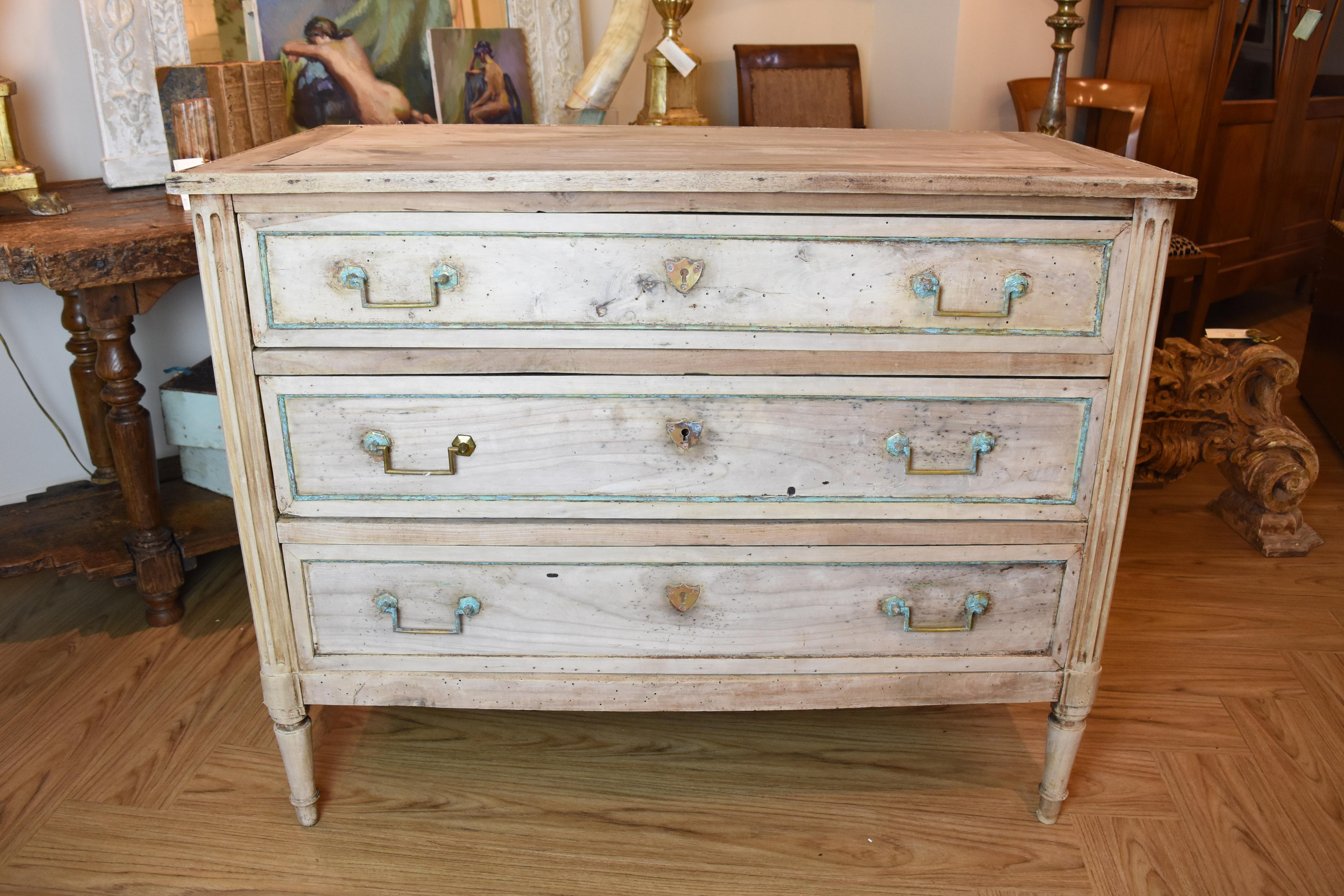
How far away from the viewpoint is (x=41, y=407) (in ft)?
7.58

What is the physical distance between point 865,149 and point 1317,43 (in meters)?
3.44

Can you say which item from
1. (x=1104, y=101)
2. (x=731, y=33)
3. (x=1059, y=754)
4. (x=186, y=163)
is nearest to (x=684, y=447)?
(x=1059, y=754)

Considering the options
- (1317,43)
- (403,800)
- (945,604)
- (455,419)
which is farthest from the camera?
(1317,43)

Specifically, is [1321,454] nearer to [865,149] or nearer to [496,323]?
[865,149]

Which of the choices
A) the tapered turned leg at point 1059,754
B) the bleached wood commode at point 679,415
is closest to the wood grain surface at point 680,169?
the bleached wood commode at point 679,415

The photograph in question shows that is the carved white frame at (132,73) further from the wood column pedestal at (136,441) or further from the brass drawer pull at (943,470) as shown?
the brass drawer pull at (943,470)

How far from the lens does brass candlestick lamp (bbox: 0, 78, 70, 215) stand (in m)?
1.86

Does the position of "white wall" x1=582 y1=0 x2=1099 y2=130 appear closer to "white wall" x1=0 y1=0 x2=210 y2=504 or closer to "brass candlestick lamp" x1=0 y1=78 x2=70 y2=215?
"white wall" x1=0 y1=0 x2=210 y2=504

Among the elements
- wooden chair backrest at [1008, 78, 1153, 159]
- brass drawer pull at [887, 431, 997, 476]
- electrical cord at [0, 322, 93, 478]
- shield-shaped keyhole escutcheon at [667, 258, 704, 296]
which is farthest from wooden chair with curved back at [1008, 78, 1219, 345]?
electrical cord at [0, 322, 93, 478]

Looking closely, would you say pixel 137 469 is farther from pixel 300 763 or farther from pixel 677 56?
pixel 677 56

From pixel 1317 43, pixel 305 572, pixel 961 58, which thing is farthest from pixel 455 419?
pixel 1317 43

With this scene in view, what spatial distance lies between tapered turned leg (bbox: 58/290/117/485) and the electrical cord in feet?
0.11

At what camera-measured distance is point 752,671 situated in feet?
4.84

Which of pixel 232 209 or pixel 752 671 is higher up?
pixel 232 209
